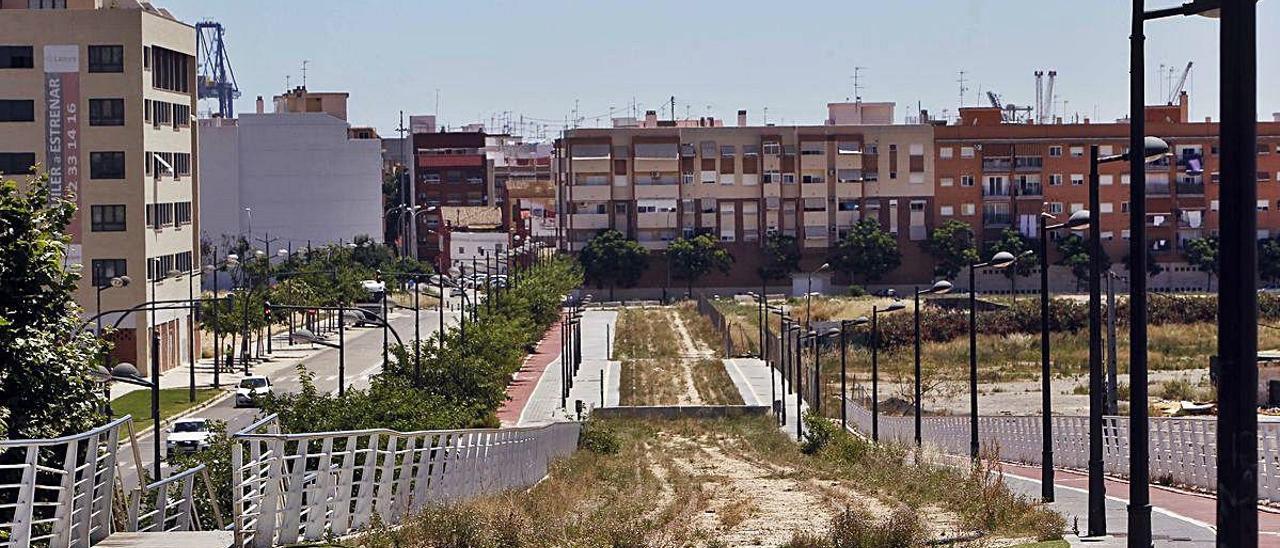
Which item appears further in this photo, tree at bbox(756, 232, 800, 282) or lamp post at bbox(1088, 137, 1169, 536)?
tree at bbox(756, 232, 800, 282)

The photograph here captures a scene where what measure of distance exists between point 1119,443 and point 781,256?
103 metres

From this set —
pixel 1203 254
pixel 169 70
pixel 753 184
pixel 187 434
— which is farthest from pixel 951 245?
pixel 187 434

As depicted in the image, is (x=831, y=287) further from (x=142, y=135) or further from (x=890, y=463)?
(x=890, y=463)

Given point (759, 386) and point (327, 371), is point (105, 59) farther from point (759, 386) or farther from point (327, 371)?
point (759, 386)

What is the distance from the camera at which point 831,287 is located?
137 meters

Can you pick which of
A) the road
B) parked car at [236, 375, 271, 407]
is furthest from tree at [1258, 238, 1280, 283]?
parked car at [236, 375, 271, 407]

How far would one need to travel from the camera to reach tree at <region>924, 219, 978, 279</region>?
132 metres

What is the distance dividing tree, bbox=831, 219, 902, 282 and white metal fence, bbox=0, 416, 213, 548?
117m

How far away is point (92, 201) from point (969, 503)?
62.6m

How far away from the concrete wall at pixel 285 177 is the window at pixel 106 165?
206 feet

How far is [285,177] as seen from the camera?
143m

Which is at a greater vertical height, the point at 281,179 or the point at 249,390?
the point at 281,179

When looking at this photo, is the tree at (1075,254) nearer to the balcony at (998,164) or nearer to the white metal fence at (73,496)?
the balcony at (998,164)

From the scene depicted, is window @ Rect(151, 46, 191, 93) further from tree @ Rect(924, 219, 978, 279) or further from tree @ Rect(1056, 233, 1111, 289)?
tree @ Rect(1056, 233, 1111, 289)
